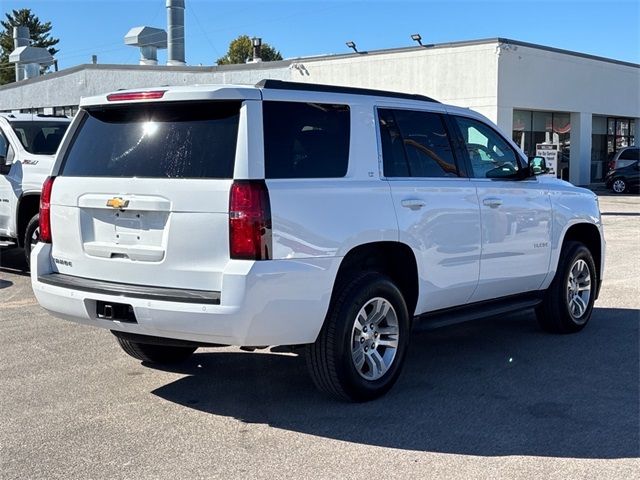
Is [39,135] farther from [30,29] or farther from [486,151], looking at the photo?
[30,29]

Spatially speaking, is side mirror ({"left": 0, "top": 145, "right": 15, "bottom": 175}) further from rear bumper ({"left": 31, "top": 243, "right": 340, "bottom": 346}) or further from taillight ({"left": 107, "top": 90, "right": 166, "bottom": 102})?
rear bumper ({"left": 31, "top": 243, "right": 340, "bottom": 346})

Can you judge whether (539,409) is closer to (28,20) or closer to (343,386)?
(343,386)

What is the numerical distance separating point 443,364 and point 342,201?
2.00 metres

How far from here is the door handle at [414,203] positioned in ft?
17.2

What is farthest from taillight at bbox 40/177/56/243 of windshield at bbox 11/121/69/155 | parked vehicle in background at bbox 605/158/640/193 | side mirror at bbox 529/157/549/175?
parked vehicle in background at bbox 605/158/640/193

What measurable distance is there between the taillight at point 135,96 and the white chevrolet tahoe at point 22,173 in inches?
190

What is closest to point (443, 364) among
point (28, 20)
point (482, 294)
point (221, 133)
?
point (482, 294)

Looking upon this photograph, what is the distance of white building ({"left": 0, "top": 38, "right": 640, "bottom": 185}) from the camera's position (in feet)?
84.8

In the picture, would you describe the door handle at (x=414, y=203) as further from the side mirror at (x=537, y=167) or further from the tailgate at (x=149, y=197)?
the side mirror at (x=537, y=167)

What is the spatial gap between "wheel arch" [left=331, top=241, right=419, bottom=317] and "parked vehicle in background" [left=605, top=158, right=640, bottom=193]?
81.0 feet

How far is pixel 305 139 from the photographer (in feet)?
15.9

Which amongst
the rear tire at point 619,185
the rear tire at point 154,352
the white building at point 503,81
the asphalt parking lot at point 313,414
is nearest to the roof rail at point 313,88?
the asphalt parking lot at point 313,414

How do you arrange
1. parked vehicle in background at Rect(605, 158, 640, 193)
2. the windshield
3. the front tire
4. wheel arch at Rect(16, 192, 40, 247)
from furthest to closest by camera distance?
1. parked vehicle in background at Rect(605, 158, 640, 193)
2. the windshield
3. wheel arch at Rect(16, 192, 40, 247)
4. the front tire

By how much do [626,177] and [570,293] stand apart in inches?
887
